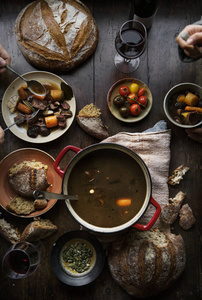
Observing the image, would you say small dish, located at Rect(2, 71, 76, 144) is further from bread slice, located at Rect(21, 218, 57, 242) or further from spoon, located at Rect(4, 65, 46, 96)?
bread slice, located at Rect(21, 218, 57, 242)

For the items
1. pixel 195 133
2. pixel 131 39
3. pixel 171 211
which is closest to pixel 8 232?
pixel 171 211

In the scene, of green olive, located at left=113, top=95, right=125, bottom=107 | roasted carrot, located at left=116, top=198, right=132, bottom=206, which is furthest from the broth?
green olive, located at left=113, top=95, right=125, bottom=107

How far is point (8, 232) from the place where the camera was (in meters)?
2.06

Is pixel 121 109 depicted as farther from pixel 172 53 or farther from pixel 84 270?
pixel 84 270

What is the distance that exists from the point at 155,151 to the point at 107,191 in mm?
587

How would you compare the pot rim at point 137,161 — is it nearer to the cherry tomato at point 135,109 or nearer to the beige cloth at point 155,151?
the beige cloth at point 155,151

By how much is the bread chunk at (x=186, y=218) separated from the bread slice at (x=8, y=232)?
1.29 meters

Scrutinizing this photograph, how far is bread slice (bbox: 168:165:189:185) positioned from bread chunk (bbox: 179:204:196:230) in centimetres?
21

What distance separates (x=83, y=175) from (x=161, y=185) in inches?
26.8

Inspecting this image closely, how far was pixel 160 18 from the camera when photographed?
7.35ft

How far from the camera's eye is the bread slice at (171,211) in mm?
2049

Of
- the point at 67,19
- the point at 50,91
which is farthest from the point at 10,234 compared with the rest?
the point at 67,19

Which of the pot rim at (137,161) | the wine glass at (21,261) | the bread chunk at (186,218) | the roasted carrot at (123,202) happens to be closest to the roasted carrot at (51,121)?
the pot rim at (137,161)

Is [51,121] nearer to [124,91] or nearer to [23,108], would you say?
[23,108]
